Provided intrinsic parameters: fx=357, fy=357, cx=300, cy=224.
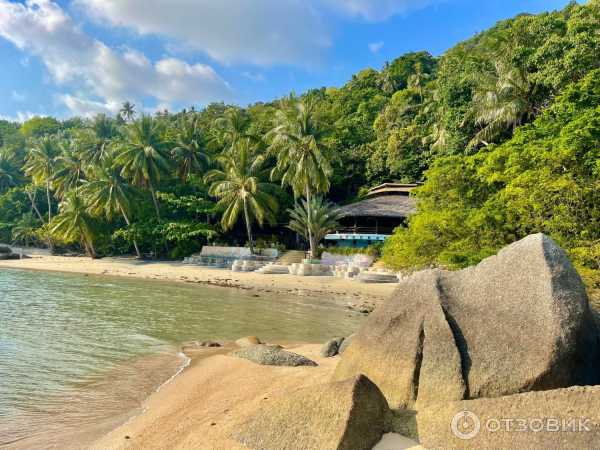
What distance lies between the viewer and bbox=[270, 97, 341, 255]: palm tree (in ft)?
83.5

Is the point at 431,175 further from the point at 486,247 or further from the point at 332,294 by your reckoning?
the point at 332,294

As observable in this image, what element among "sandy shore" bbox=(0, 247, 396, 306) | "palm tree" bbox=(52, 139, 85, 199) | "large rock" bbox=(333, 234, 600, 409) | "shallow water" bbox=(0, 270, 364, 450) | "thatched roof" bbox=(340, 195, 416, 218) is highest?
"palm tree" bbox=(52, 139, 85, 199)

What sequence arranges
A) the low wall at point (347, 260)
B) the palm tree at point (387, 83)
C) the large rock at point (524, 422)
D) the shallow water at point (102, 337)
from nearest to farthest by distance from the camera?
the large rock at point (524, 422) → the shallow water at point (102, 337) → the low wall at point (347, 260) → the palm tree at point (387, 83)

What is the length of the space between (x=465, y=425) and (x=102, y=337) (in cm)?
941

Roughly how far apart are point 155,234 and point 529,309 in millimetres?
31318

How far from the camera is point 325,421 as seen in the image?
3.38 metres

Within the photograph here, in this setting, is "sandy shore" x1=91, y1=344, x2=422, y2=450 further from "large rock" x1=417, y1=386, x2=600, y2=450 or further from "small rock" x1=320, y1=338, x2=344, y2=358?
"large rock" x1=417, y1=386, x2=600, y2=450

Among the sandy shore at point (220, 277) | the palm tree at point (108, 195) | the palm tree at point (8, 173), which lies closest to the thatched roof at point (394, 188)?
the sandy shore at point (220, 277)

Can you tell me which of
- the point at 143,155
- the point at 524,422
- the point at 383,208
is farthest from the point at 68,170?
the point at 524,422

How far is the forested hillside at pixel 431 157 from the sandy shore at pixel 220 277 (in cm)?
279

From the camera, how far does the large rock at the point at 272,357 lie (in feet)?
22.4

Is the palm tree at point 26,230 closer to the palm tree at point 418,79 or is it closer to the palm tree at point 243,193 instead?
the palm tree at point 243,193

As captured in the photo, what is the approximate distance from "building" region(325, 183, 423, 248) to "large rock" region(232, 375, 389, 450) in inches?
881

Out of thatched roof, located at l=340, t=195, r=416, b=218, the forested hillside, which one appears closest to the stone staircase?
the forested hillside
